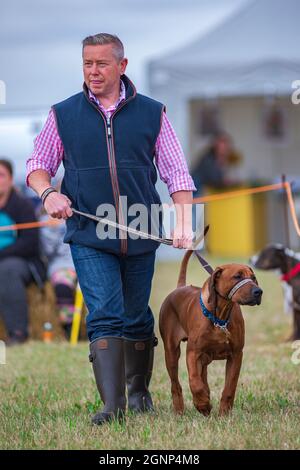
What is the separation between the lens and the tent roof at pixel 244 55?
1633 centimetres

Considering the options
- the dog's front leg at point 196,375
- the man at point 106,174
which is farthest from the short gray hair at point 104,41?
the dog's front leg at point 196,375

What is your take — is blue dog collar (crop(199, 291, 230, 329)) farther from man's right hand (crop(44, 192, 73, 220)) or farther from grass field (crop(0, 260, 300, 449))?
man's right hand (crop(44, 192, 73, 220))

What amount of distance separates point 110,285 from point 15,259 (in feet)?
14.2

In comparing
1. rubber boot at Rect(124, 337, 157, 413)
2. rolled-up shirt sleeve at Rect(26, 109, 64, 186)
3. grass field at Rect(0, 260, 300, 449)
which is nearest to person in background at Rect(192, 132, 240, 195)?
grass field at Rect(0, 260, 300, 449)

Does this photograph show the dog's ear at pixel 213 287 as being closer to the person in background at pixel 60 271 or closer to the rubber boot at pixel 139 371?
the rubber boot at pixel 139 371

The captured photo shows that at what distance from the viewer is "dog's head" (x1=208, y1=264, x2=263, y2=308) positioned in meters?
4.55

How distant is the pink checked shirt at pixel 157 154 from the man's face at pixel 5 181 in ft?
13.4

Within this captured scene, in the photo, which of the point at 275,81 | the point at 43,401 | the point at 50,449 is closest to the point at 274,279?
the point at 275,81

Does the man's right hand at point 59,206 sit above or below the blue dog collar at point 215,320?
above

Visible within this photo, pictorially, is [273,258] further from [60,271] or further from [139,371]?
[139,371]

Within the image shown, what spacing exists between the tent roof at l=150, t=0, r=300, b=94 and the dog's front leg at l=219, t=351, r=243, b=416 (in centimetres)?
1197

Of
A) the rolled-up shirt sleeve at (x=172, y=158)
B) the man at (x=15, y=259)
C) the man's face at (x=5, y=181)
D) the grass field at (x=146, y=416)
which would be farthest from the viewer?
the man's face at (x=5, y=181)
